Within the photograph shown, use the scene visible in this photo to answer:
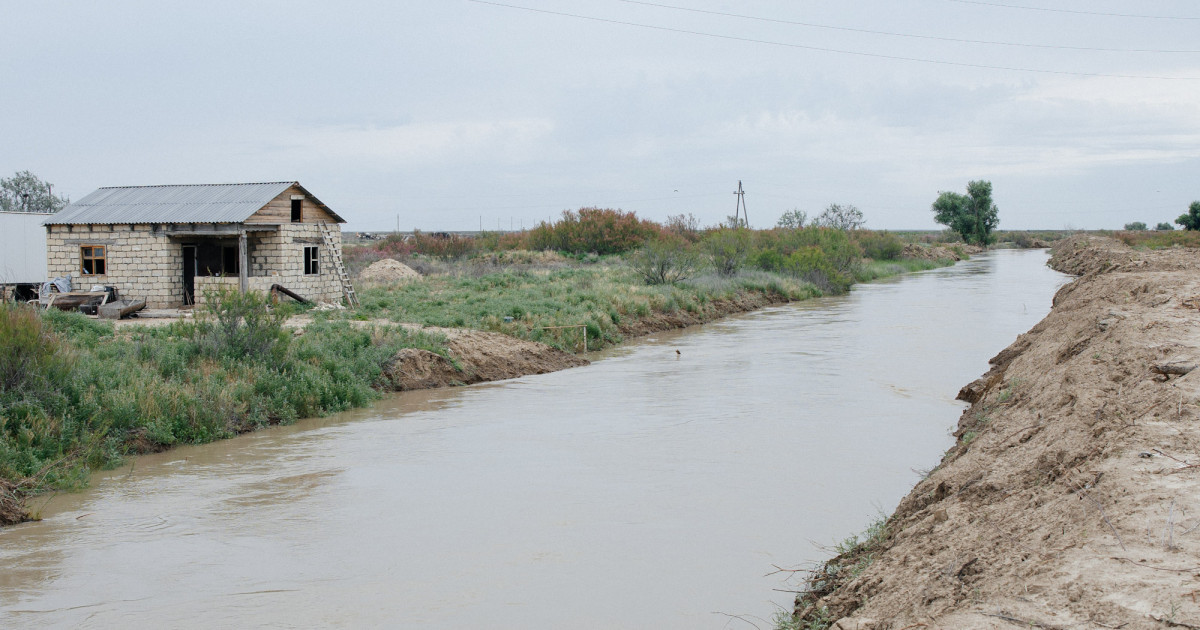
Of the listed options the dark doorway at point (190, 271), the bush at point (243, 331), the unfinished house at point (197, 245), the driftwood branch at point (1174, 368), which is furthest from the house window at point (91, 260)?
the driftwood branch at point (1174, 368)

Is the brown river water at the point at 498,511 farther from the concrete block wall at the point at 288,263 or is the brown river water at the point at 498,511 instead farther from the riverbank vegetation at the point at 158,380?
the concrete block wall at the point at 288,263

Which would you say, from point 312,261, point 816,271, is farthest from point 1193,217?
point 312,261

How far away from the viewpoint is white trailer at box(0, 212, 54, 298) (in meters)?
31.9

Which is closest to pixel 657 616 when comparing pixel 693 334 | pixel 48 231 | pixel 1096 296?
pixel 1096 296

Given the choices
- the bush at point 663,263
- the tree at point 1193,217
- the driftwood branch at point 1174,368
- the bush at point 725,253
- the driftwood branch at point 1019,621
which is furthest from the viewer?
the tree at point 1193,217

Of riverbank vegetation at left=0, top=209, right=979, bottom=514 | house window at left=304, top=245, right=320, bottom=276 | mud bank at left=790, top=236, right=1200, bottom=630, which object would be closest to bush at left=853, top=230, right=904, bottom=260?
riverbank vegetation at left=0, top=209, right=979, bottom=514

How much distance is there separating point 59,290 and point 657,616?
2625cm

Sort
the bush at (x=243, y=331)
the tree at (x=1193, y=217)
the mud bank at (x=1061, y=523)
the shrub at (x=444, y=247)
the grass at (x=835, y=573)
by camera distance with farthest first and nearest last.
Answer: the tree at (x=1193, y=217), the shrub at (x=444, y=247), the bush at (x=243, y=331), the grass at (x=835, y=573), the mud bank at (x=1061, y=523)

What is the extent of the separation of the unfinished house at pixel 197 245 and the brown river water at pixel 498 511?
1183 centimetres

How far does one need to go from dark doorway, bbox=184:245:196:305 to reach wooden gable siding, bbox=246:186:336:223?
313 centimetres

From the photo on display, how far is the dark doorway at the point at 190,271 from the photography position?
28922 mm

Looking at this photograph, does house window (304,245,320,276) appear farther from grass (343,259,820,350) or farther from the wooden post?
the wooden post

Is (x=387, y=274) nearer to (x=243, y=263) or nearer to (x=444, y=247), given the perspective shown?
(x=243, y=263)

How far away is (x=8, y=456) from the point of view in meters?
11.5
